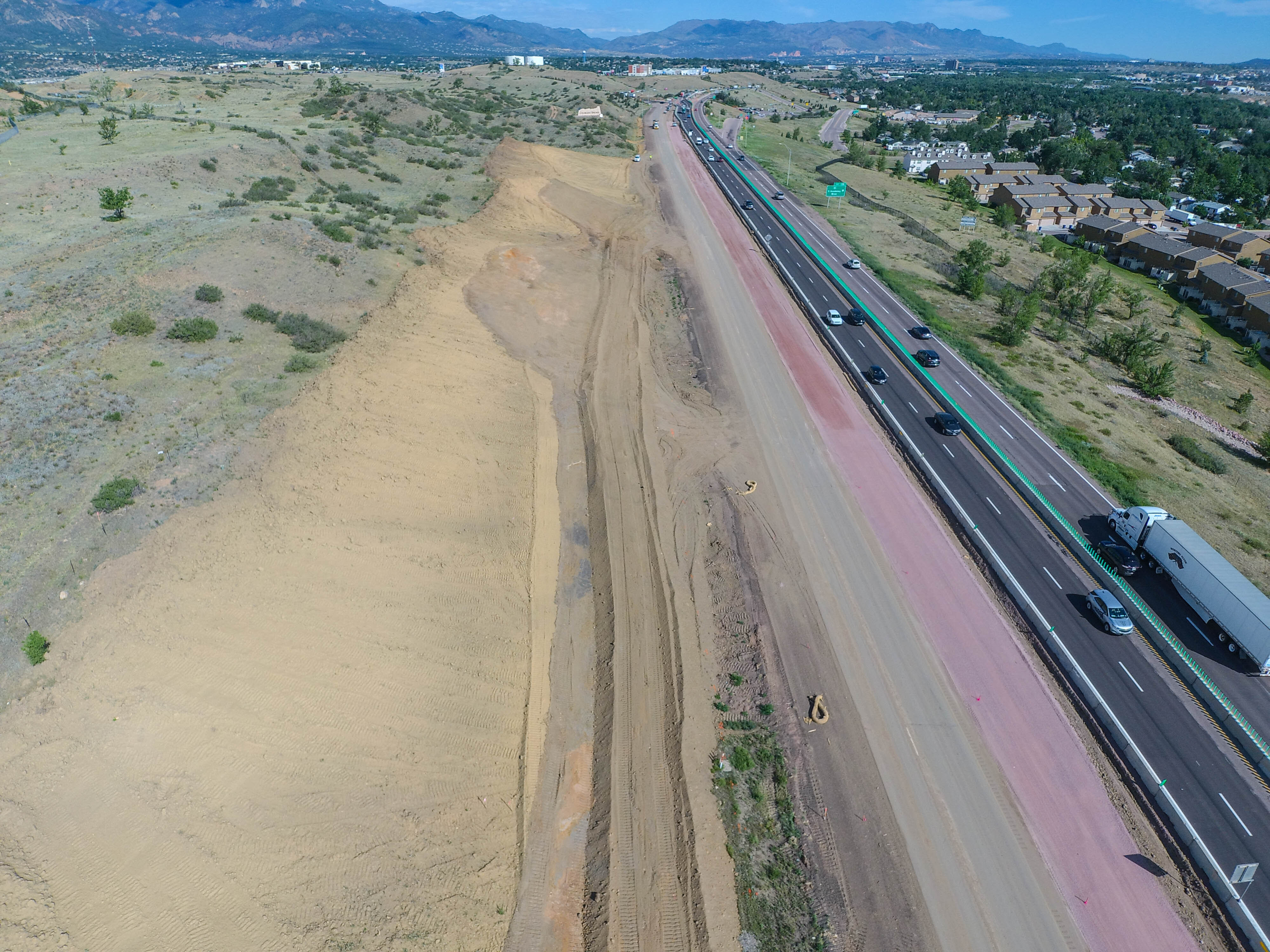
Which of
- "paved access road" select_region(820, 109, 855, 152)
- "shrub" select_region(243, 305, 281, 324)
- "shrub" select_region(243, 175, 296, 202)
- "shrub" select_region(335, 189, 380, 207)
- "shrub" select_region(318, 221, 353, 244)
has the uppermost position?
"paved access road" select_region(820, 109, 855, 152)

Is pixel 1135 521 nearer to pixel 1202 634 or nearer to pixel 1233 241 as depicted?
pixel 1202 634

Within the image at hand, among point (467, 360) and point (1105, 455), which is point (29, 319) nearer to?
point (467, 360)

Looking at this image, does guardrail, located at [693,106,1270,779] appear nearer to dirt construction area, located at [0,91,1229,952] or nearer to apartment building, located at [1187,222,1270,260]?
→ dirt construction area, located at [0,91,1229,952]

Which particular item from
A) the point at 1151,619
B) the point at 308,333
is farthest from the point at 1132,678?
the point at 308,333

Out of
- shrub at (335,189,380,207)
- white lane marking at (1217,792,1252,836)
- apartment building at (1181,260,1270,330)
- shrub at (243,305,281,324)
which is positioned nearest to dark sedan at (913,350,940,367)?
white lane marking at (1217,792,1252,836)

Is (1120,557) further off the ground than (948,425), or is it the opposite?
(948,425)

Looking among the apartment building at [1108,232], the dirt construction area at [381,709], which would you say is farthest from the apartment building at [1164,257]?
the dirt construction area at [381,709]

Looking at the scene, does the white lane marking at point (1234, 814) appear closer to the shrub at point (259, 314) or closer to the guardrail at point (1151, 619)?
the guardrail at point (1151, 619)
